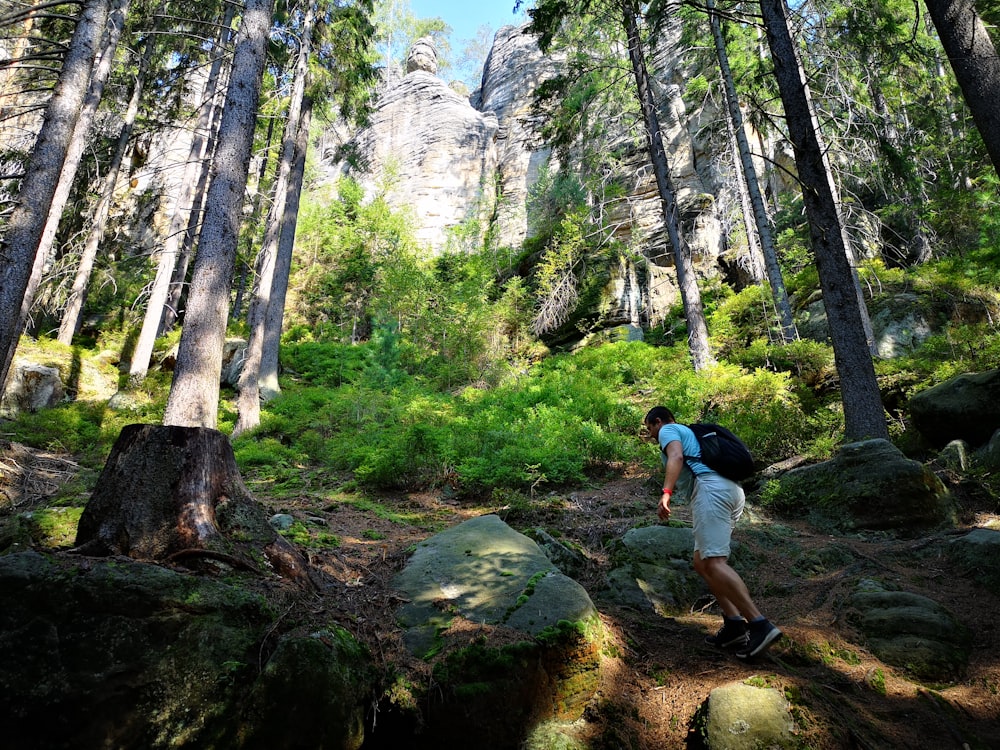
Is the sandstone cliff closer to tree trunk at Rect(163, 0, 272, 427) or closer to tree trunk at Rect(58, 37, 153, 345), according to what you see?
tree trunk at Rect(58, 37, 153, 345)

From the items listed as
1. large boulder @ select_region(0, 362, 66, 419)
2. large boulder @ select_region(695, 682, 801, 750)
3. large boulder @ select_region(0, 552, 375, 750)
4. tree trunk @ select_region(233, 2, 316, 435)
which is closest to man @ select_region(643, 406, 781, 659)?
large boulder @ select_region(695, 682, 801, 750)

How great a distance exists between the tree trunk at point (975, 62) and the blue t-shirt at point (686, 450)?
4.41 meters

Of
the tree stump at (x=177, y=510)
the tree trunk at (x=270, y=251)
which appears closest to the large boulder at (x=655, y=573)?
the tree stump at (x=177, y=510)

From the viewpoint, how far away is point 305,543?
15.1 ft

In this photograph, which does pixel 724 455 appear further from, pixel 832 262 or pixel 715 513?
pixel 832 262

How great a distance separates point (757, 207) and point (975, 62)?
293 inches

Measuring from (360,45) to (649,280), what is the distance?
11452mm

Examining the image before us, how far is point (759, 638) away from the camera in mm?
3439

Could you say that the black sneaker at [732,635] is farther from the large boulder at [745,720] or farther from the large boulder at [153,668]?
the large boulder at [153,668]

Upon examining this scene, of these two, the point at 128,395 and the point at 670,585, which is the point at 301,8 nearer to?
the point at 128,395

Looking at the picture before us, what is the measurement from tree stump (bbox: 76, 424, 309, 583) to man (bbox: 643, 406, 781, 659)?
2827mm

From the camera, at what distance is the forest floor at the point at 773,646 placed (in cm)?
292

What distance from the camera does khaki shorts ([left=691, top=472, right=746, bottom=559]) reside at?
12.4ft

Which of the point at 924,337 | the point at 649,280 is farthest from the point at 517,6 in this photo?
the point at 924,337
